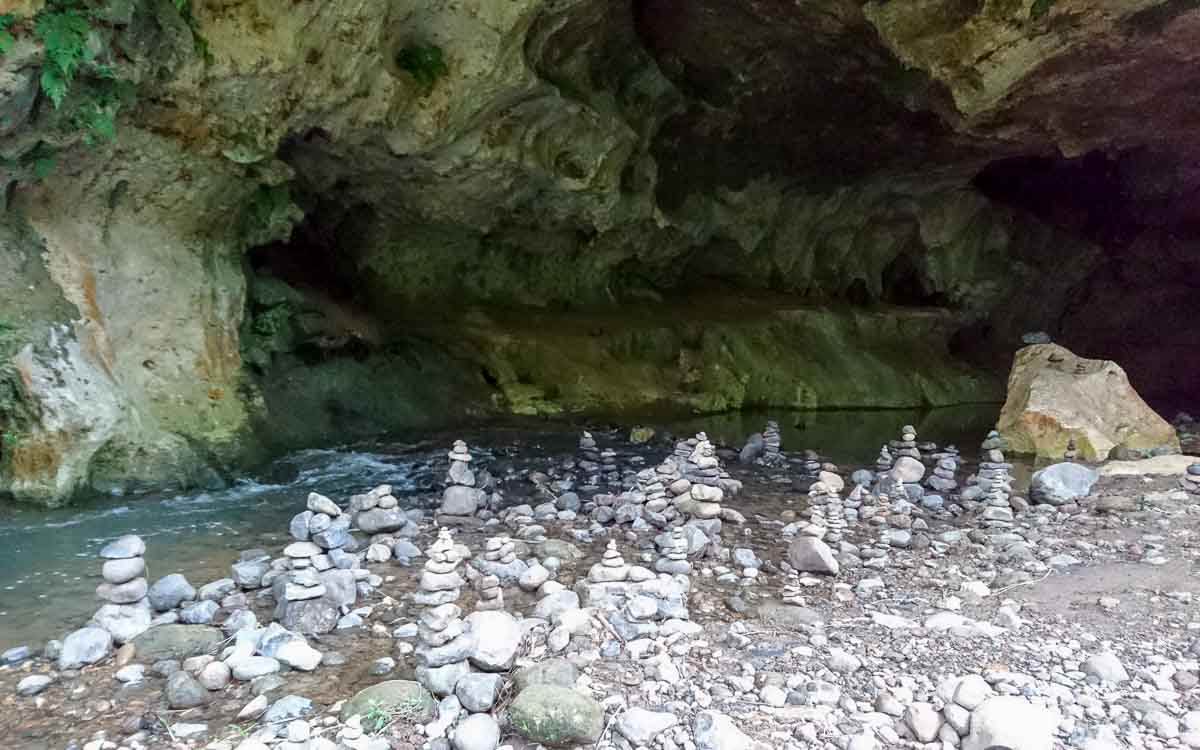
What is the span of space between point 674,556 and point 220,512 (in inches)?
140

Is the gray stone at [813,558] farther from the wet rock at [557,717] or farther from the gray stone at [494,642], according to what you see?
the wet rock at [557,717]

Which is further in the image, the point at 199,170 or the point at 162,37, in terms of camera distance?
the point at 199,170

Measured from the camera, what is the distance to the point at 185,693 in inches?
119

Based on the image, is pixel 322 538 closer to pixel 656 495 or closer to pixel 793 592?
pixel 656 495

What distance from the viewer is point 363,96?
8.48m

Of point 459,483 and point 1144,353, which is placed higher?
point 459,483

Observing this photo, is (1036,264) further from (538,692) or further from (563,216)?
(538,692)

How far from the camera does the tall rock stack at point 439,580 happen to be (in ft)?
13.1

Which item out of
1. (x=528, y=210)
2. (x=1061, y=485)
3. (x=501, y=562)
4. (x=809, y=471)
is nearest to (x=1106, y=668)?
(x=501, y=562)

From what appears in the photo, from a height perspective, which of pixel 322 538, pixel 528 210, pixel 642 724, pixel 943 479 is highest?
pixel 528 210

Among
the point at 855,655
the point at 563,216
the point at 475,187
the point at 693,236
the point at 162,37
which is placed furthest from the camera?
the point at 693,236

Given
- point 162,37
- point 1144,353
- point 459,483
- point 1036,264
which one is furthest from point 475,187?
point 1144,353

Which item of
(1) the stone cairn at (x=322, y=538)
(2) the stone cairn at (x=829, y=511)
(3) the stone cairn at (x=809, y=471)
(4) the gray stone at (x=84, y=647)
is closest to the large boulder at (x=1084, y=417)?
(3) the stone cairn at (x=809, y=471)

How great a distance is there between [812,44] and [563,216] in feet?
14.2
